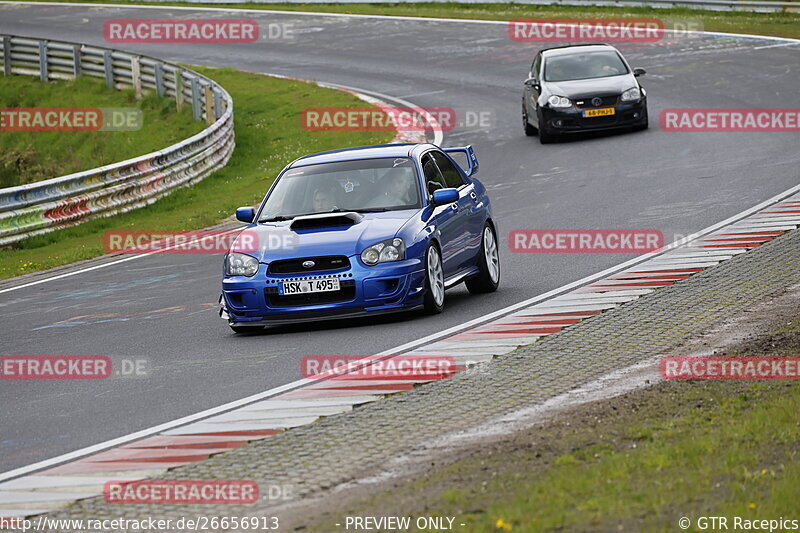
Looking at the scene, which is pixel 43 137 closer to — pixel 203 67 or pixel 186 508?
pixel 203 67

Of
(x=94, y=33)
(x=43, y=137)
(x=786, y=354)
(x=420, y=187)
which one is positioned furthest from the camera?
(x=94, y=33)

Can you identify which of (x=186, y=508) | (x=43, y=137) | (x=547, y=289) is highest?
(x=186, y=508)

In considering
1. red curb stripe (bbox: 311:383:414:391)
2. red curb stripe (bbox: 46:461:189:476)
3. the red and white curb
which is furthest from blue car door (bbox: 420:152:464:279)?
red curb stripe (bbox: 46:461:189:476)

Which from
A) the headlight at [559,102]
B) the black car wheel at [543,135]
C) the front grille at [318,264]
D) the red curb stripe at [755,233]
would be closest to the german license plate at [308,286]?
the front grille at [318,264]

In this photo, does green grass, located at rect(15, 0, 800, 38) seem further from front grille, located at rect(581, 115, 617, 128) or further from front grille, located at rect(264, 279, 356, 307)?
front grille, located at rect(264, 279, 356, 307)

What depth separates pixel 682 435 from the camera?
7.27 meters

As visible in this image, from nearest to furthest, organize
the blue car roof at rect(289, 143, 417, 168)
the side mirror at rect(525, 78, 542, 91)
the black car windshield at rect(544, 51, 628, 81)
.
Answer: the blue car roof at rect(289, 143, 417, 168)
the side mirror at rect(525, 78, 542, 91)
the black car windshield at rect(544, 51, 628, 81)

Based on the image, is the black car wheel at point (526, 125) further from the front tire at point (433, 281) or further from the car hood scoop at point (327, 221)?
the car hood scoop at point (327, 221)

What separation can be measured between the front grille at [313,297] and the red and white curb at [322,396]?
4.14 feet

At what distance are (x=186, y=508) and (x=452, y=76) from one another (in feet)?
99.2

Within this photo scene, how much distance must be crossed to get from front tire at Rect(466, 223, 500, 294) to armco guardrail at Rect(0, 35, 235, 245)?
9.16 metres

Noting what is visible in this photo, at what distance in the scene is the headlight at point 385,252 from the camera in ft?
39.5

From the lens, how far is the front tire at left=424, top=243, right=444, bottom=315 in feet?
40.2

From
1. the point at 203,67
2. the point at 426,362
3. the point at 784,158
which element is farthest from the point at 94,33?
the point at 426,362
